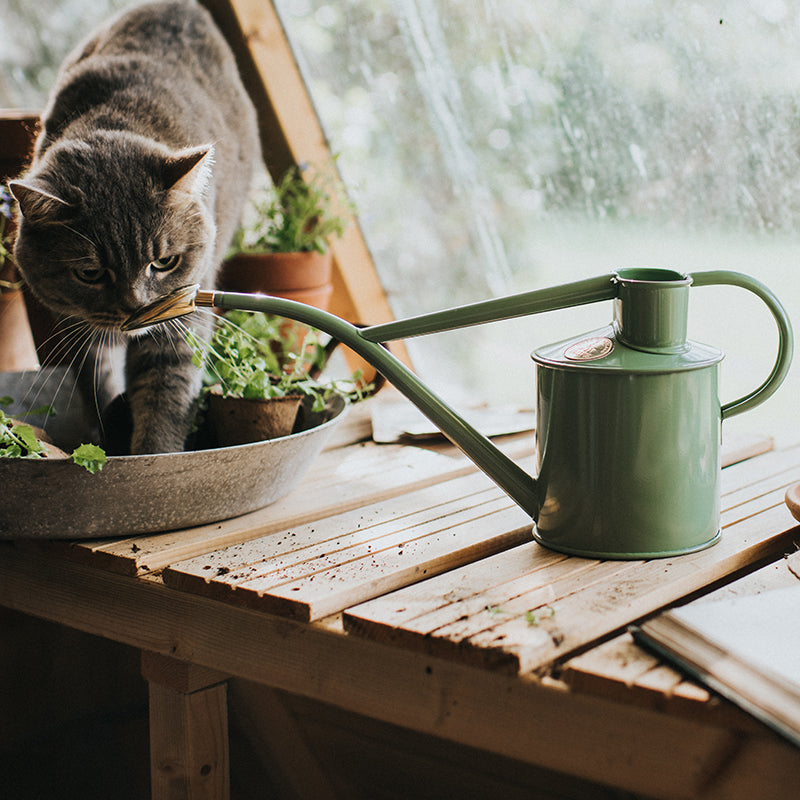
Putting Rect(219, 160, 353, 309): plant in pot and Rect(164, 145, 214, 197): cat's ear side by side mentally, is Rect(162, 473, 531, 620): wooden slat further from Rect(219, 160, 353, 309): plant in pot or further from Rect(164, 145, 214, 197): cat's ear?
Rect(219, 160, 353, 309): plant in pot

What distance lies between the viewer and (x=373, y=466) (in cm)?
125

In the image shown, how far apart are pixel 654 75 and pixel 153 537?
1194 millimetres

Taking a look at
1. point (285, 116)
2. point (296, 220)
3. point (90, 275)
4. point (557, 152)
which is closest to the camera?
point (90, 275)

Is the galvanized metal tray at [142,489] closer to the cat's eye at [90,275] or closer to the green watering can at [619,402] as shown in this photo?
the green watering can at [619,402]

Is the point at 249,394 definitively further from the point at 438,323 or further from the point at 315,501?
the point at 438,323

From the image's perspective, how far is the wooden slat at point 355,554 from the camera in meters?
0.80

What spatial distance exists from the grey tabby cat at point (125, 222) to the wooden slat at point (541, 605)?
1.53ft

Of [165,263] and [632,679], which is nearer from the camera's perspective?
[632,679]

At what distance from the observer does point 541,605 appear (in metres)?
0.75

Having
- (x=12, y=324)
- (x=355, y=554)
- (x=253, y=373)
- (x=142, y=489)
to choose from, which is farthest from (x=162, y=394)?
(x=12, y=324)

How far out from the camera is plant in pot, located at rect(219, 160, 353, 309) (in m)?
1.77

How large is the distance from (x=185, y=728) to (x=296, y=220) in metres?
1.21

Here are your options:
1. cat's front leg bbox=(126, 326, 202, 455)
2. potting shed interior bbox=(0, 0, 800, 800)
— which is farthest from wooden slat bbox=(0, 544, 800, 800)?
cat's front leg bbox=(126, 326, 202, 455)

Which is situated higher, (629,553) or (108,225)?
(108,225)
